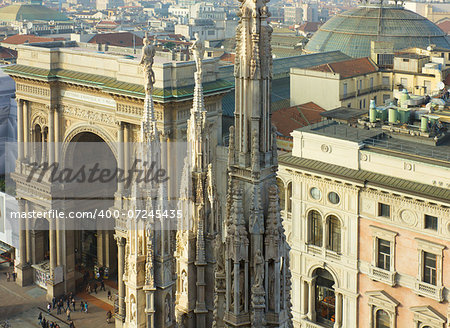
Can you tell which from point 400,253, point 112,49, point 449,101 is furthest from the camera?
point 112,49

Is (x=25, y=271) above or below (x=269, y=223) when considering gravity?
below

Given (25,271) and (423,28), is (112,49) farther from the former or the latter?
(423,28)

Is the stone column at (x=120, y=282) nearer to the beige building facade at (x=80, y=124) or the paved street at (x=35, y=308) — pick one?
the beige building facade at (x=80, y=124)

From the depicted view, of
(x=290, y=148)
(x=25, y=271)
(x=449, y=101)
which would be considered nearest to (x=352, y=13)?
(x=449, y=101)

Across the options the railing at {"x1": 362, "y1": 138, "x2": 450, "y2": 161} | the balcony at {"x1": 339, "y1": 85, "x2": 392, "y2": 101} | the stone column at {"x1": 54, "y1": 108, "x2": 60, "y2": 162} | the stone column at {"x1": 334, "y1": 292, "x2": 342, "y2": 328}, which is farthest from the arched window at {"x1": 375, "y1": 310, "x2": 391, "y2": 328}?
the stone column at {"x1": 54, "y1": 108, "x2": 60, "y2": 162}

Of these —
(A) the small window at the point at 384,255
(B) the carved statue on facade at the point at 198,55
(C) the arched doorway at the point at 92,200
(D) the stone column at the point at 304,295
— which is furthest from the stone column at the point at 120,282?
(B) the carved statue on facade at the point at 198,55

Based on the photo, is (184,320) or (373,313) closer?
(184,320)

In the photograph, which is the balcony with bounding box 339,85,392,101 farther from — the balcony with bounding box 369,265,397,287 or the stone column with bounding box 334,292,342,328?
the balcony with bounding box 369,265,397,287
